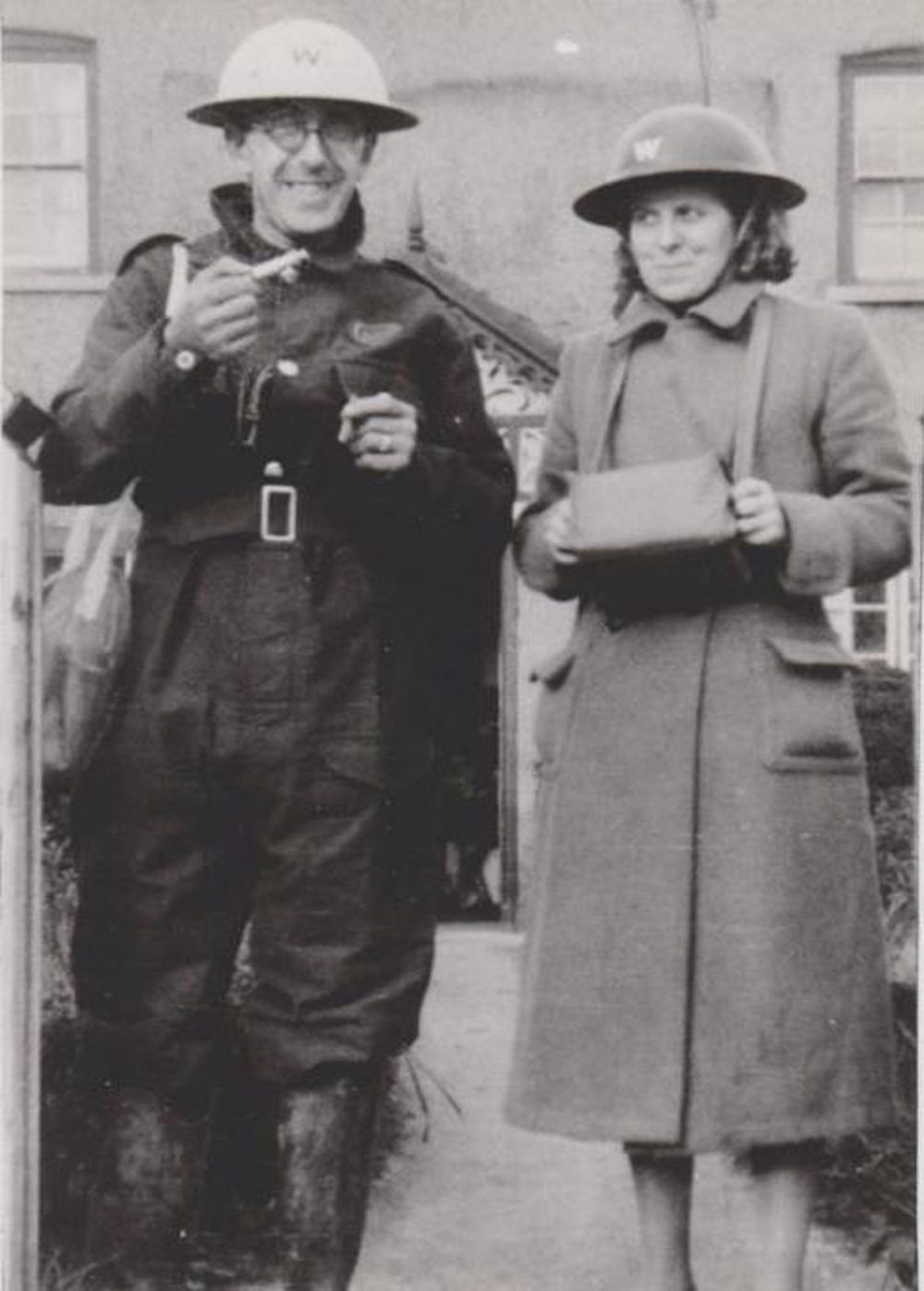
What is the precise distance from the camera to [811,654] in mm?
2479

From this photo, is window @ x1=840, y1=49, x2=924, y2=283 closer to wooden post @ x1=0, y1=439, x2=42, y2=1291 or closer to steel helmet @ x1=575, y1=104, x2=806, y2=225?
steel helmet @ x1=575, y1=104, x2=806, y2=225

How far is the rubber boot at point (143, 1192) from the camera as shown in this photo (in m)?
2.61

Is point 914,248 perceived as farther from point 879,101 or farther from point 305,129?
point 305,129

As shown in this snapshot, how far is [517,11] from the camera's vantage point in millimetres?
2811

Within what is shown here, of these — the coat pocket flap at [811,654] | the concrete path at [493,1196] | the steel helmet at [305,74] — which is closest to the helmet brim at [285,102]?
the steel helmet at [305,74]

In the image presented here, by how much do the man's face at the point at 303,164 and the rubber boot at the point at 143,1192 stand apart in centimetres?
119

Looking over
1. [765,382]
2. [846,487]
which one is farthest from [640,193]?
[846,487]

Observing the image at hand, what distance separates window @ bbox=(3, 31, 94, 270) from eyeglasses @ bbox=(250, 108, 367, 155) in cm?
37

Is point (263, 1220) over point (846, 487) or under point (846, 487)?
under

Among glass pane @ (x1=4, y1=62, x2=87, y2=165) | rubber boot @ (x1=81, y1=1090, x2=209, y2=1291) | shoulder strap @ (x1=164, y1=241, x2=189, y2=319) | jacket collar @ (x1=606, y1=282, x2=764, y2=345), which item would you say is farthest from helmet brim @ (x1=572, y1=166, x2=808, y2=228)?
rubber boot @ (x1=81, y1=1090, x2=209, y2=1291)

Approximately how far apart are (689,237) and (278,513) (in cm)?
65

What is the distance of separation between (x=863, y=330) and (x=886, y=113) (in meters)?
0.41

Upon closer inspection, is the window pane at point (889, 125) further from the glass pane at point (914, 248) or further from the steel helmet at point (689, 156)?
the steel helmet at point (689, 156)

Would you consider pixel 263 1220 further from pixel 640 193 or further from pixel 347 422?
pixel 640 193
